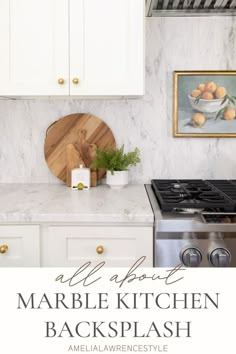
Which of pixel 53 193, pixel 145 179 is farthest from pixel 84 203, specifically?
pixel 145 179

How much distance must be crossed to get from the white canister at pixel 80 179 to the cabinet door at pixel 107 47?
1.35ft

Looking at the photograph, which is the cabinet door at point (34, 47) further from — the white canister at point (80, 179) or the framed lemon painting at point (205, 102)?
the framed lemon painting at point (205, 102)

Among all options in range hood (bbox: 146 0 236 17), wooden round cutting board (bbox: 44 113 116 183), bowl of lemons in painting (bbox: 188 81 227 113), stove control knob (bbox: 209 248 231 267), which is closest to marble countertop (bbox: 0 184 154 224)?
wooden round cutting board (bbox: 44 113 116 183)

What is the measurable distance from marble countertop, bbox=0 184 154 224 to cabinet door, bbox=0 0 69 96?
51cm

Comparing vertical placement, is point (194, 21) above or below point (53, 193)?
above

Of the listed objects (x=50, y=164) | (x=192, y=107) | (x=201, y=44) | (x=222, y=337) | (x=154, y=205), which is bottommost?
(x=222, y=337)

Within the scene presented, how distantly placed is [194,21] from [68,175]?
1.13 metres

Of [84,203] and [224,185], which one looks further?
[224,185]

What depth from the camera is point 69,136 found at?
2355 millimetres

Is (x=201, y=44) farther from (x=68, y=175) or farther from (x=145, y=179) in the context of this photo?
(x=68, y=175)

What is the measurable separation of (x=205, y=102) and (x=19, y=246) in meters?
1.32

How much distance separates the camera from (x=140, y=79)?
200 centimetres

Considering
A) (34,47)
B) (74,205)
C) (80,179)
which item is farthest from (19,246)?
(34,47)

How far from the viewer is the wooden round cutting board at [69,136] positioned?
7.73 ft
